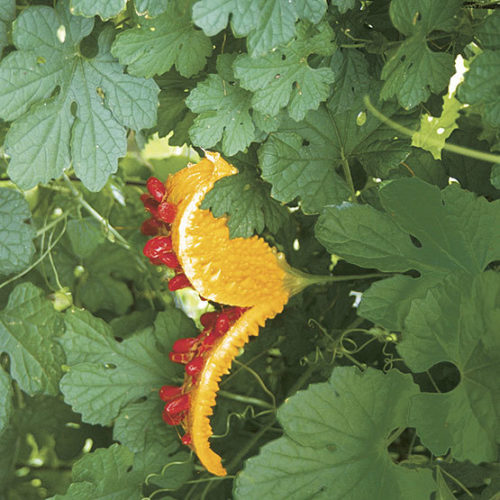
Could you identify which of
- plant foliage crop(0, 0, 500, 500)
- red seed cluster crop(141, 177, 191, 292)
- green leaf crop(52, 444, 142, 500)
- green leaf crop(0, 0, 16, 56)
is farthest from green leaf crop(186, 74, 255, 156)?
green leaf crop(52, 444, 142, 500)

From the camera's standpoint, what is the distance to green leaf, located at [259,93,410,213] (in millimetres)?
727

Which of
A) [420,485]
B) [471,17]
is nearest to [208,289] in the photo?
[420,485]

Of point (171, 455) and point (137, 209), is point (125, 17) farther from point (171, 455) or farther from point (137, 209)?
point (171, 455)

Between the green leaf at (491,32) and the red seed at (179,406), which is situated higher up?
the green leaf at (491,32)

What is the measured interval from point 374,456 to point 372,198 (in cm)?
29

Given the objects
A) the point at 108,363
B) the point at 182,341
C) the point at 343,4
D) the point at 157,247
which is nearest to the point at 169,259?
the point at 157,247

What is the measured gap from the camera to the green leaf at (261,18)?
1.84 ft

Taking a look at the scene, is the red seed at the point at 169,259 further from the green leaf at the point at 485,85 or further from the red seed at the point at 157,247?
the green leaf at the point at 485,85

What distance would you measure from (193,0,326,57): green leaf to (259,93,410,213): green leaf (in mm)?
157

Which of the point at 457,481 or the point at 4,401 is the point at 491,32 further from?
the point at 4,401

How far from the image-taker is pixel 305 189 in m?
0.74

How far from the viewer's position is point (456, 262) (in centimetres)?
68

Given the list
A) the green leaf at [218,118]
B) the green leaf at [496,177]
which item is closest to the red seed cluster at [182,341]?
the green leaf at [218,118]

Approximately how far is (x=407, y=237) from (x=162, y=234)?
29 cm
